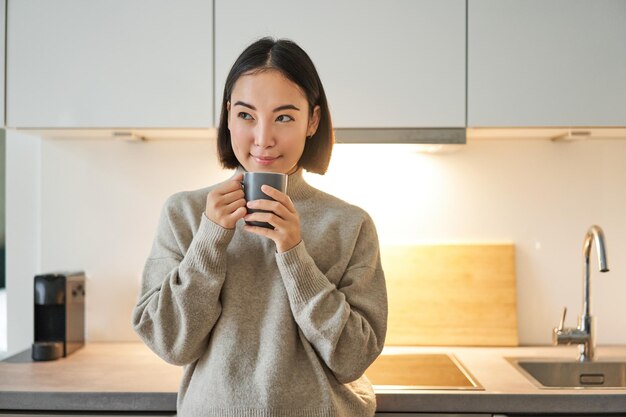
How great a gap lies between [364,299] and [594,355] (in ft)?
3.16

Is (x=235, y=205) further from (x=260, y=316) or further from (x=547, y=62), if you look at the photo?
(x=547, y=62)

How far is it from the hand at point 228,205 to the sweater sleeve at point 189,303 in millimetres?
18

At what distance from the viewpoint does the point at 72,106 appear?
1.72 m

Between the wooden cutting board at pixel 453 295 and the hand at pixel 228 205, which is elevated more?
the hand at pixel 228 205

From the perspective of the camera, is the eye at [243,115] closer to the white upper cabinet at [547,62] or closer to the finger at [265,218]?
the finger at [265,218]

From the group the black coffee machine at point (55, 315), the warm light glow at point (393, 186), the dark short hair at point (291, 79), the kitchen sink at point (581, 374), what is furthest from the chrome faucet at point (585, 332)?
the black coffee machine at point (55, 315)

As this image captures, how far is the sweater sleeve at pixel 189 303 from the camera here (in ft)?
3.55

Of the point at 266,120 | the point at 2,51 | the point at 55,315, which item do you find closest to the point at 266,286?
the point at 266,120

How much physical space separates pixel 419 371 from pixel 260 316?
792 mm

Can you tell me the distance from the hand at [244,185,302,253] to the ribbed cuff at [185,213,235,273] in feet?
0.18

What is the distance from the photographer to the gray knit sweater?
109cm

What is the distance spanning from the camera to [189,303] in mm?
1081

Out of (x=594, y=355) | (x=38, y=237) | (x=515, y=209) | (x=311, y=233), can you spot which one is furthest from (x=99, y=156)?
(x=594, y=355)

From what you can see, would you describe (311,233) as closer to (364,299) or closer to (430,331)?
(364,299)
